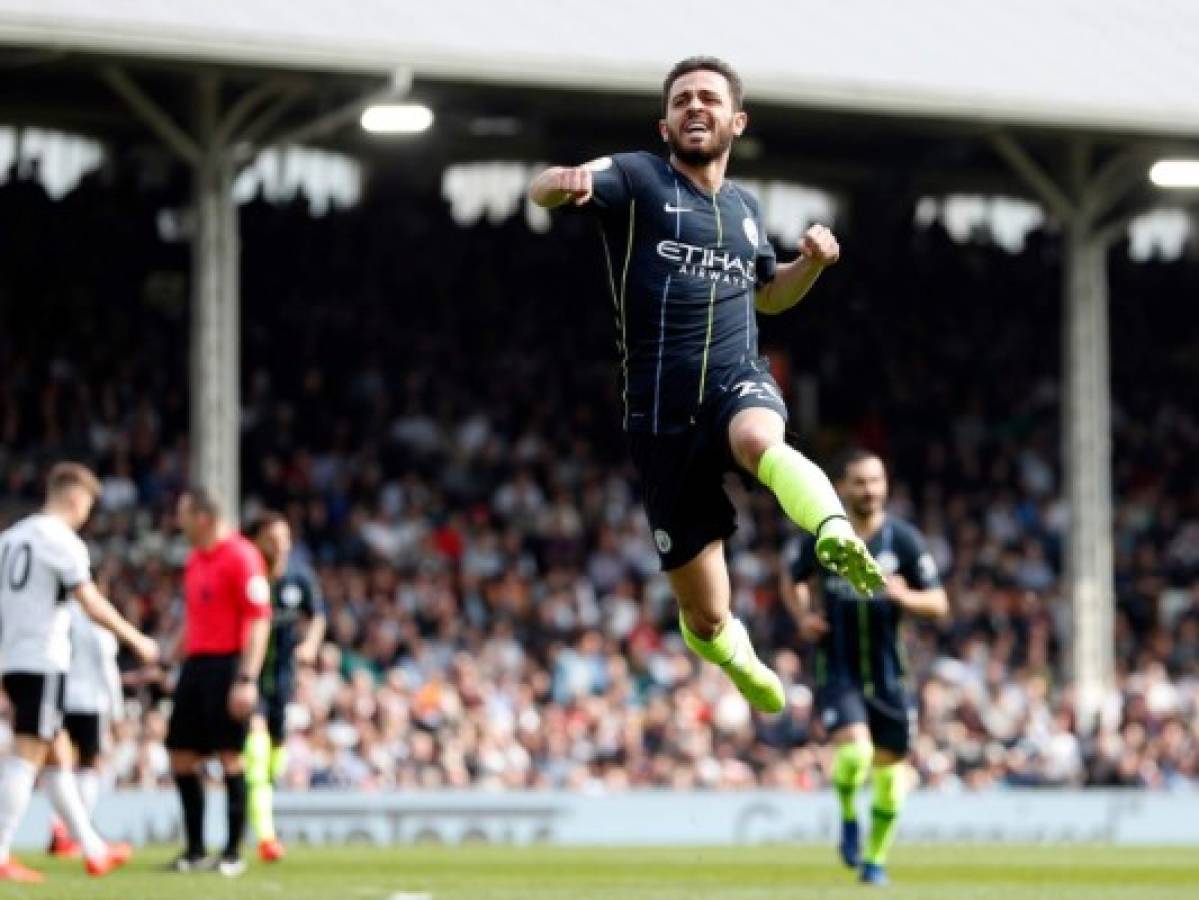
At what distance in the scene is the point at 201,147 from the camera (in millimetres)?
22094

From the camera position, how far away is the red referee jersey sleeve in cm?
1479

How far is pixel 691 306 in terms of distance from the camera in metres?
9.80

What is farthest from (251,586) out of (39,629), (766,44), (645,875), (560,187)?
(766,44)

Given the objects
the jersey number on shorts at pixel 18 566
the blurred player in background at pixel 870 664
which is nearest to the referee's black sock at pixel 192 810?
the jersey number on shorts at pixel 18 566

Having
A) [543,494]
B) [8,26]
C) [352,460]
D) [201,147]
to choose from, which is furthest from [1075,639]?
[8,26]

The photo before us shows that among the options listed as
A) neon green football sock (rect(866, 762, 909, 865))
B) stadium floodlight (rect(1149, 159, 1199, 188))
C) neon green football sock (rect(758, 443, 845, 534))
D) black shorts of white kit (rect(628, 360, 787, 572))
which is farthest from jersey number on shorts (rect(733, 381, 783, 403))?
stadium floodlight (rect(1149, 159, 1199, 188))

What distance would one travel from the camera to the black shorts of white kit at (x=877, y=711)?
47.9 feet

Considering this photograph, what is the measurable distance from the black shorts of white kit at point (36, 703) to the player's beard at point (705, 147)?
536 cm

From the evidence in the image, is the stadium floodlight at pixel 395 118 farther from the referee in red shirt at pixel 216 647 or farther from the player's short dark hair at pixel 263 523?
the referee in red shirt at pixel 216 647

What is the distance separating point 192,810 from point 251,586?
132 cm

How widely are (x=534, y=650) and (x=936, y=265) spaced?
9.19 m

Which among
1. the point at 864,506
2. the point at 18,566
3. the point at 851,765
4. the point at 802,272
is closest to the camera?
the point at 802,272

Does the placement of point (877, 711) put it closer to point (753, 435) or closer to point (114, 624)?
point (114, 624)

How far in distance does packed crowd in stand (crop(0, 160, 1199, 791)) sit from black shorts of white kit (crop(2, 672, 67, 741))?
21.7 ft
